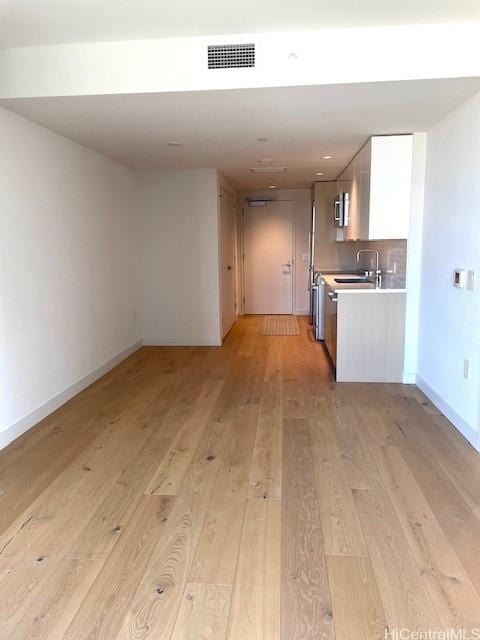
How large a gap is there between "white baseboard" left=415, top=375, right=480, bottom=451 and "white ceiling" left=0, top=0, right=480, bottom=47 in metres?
2.56

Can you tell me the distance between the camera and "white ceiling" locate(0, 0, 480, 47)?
93.0 inches

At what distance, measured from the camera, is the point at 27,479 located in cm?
267

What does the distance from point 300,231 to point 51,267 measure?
5.46 meters

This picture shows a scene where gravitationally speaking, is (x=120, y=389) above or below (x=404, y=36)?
below

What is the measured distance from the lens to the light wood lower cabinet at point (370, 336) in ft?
14.1

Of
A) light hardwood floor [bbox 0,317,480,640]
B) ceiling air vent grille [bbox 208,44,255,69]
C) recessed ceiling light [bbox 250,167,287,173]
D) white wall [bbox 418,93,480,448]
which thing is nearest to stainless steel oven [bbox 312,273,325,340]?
recessed ceiling light [bbox 250,167,287,173]

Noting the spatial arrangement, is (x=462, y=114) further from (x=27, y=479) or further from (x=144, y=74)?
(x=27, y=479)

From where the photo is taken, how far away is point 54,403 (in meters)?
3.77

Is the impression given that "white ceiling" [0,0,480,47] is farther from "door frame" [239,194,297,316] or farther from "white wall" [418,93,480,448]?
"door frame" [239,194,297,316]

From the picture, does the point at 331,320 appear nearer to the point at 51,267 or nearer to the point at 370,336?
the point at 370,336

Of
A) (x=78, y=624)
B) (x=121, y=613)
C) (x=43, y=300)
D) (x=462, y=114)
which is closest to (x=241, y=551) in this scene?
(x=121, y=613)

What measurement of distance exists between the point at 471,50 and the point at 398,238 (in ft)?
5.91

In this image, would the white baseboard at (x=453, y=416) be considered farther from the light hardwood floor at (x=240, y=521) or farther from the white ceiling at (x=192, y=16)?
the white ceiling at (x=192, y=16)

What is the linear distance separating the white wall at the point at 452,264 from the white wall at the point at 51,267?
3187 mm
